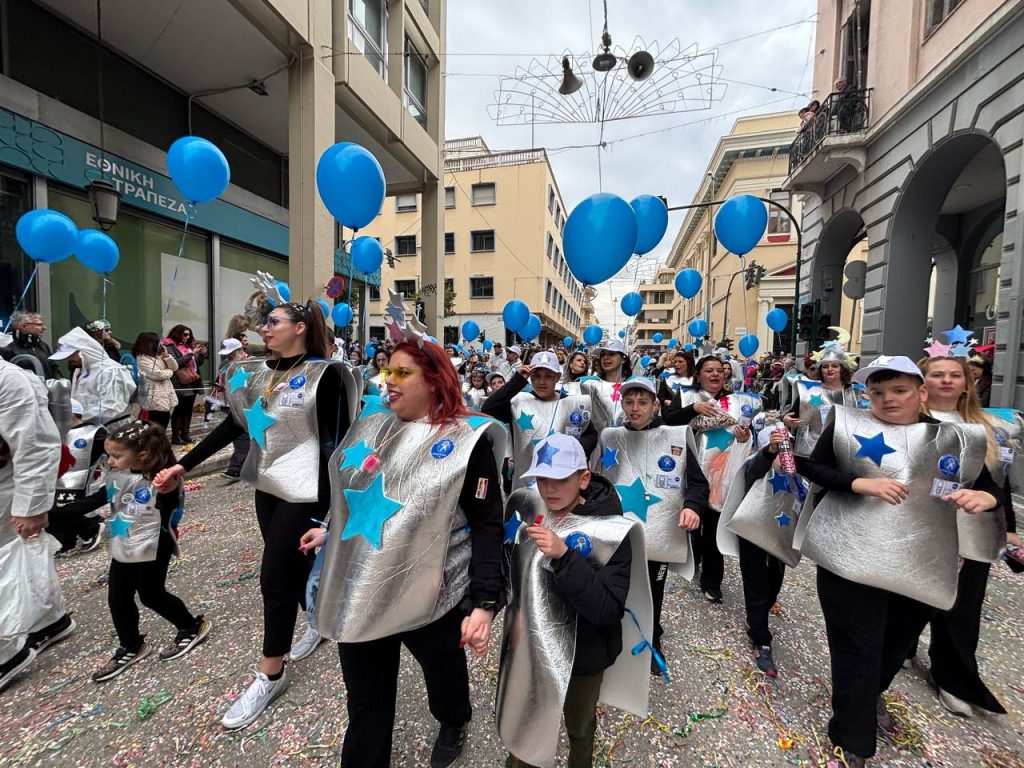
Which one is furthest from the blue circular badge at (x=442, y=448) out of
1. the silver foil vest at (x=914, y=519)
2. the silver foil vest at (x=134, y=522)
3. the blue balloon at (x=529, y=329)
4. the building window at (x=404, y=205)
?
the building window at (x=404, y=205)

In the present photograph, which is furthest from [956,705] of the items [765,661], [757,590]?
[757,590]

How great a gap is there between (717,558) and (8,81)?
35.1ft

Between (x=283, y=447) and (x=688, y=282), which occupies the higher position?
(x=688, y=282)

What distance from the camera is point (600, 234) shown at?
14.1ft

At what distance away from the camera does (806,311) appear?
1107cm

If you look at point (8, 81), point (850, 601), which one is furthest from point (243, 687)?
point (8, 81)

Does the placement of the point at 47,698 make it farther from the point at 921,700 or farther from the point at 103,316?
the point at 103,316

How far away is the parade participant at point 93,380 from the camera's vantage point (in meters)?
4.82

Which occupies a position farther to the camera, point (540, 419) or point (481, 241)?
point (481, 241)

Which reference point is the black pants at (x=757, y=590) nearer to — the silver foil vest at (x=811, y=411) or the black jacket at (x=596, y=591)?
the silver foil vest at (x=811, y=411)

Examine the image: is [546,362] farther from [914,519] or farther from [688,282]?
[688,282]

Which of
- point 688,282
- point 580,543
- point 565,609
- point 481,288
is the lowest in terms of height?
point 565,609

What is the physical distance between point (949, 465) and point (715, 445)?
1.51 meters

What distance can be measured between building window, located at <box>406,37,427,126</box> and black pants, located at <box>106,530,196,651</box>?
43.4 ft
